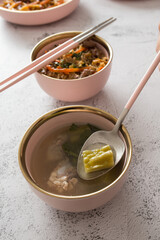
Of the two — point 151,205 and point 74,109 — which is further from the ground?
point 74,109

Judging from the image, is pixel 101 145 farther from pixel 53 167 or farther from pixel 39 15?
pixel 39 15

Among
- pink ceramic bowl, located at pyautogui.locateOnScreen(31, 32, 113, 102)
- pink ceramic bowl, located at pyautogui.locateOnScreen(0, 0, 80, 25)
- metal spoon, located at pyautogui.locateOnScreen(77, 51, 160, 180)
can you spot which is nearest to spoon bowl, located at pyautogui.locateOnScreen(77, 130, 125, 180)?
metal spoon, located at pyautogui.locateOnScreen(77, 51, 160, 180)

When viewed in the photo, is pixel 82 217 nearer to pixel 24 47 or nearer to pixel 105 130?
pixel 105 130

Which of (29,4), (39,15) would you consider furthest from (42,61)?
(29,4)

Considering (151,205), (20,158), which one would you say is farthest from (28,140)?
(151,205)

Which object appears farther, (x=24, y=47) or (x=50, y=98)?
(x=24, y=47)

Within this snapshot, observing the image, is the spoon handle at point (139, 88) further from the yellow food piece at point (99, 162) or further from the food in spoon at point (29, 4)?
the food in spoon at point (29, 4)

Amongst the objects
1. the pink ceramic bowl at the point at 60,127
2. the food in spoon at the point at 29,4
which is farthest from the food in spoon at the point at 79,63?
the food in spoon at the point at 29,4
